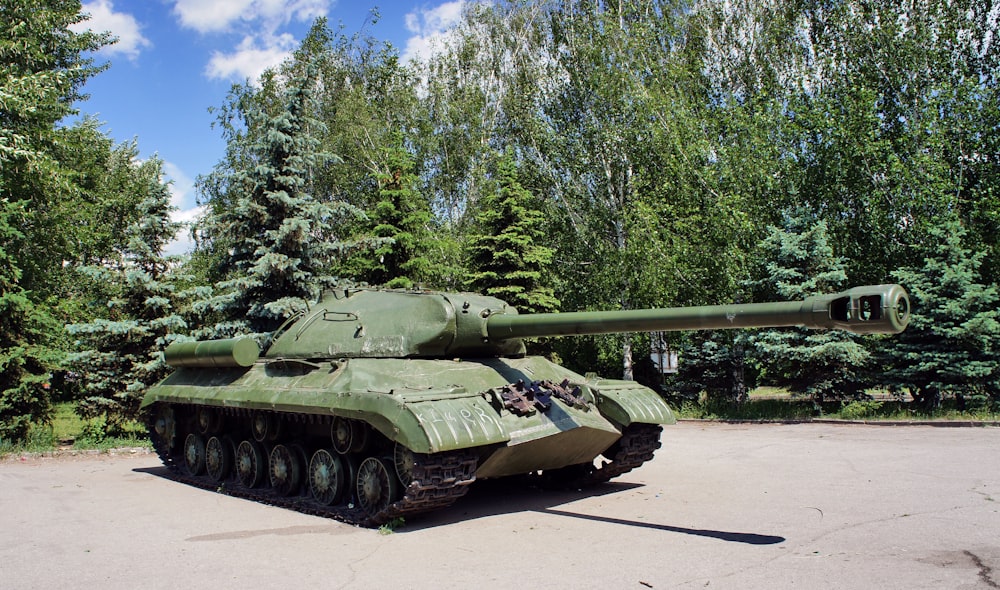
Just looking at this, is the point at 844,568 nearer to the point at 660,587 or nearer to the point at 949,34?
the point at 660,587

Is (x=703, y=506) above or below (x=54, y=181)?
below

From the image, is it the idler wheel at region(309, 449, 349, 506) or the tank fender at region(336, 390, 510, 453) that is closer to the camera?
the tank fender at region(336, 390, 510, 453)

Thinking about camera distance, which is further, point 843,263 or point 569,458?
point 843,263

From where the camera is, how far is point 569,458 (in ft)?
31.5

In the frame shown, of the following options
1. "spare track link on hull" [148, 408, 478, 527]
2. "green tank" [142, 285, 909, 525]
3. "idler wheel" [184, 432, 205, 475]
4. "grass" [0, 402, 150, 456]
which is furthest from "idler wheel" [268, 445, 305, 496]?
"grass" [0, 402, 150, 456]

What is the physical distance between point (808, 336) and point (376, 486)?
43.9 ft

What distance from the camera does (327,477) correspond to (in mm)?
9336

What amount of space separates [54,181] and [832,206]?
19.3m

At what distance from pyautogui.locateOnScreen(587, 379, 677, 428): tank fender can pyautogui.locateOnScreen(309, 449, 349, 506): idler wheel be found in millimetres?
3107

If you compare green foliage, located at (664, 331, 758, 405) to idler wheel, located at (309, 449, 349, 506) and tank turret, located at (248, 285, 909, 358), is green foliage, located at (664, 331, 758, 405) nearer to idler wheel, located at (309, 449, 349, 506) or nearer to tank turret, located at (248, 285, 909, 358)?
tank turret, located at (248, 285, 909, 358)

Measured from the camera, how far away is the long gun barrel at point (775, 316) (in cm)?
595

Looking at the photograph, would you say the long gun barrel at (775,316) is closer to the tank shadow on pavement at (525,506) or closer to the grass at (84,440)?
the tank shadow on pavement at (525,506)

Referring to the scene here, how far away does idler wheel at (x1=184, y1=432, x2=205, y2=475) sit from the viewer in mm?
12070

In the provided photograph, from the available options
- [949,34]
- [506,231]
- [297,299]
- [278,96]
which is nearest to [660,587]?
[297,299]
